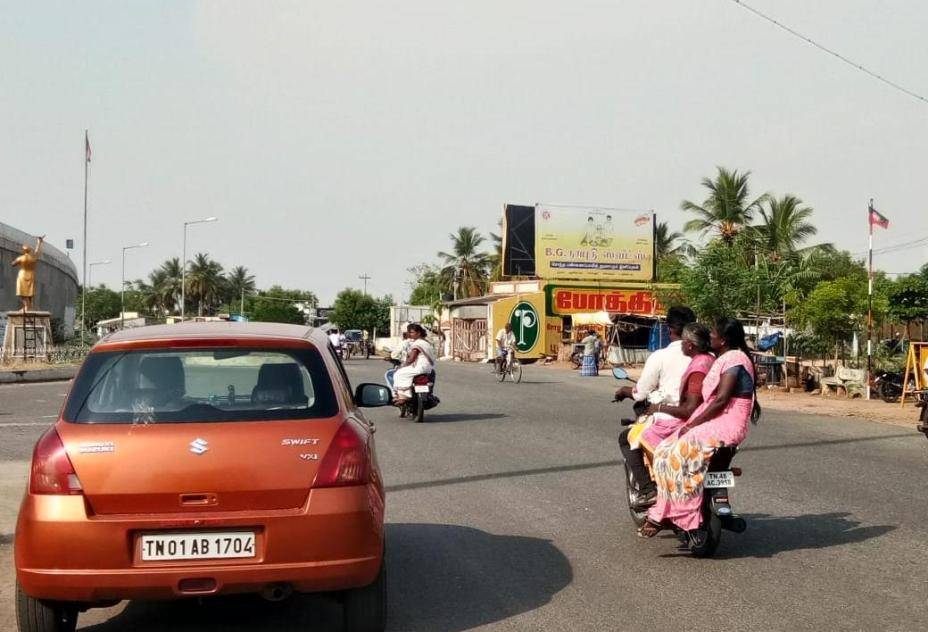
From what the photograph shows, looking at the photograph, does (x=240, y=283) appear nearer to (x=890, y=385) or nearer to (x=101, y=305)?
(x=101, y=305)

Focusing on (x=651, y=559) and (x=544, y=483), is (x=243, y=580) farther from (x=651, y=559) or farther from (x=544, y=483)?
(x=544, y=483)

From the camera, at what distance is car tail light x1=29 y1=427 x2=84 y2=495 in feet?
15.2

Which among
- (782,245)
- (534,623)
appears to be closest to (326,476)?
(534,623)

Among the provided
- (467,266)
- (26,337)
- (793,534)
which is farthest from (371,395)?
(467,266)

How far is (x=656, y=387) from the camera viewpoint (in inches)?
299

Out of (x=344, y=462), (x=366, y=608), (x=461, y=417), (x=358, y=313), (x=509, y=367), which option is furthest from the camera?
(x=358, y=313)

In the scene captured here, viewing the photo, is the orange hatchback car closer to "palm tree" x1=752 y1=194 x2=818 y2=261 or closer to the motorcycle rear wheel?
the motorcycle rear wheel

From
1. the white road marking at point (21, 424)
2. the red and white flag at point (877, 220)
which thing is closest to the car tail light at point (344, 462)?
the white road marking at point (21, 424)

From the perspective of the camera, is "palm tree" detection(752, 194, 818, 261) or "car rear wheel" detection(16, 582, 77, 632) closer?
"car rear wheel" detection(16, 582, 77, 632)

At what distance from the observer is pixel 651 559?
6.90m

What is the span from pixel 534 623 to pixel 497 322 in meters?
51.3

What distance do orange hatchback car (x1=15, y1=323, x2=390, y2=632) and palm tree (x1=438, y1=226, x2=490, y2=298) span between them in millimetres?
83219

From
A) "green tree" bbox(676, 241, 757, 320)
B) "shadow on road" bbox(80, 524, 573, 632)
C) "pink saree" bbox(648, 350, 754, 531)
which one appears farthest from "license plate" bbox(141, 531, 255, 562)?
"green tree" bbox(676, 241, 757, 320)

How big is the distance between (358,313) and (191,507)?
115 metres
